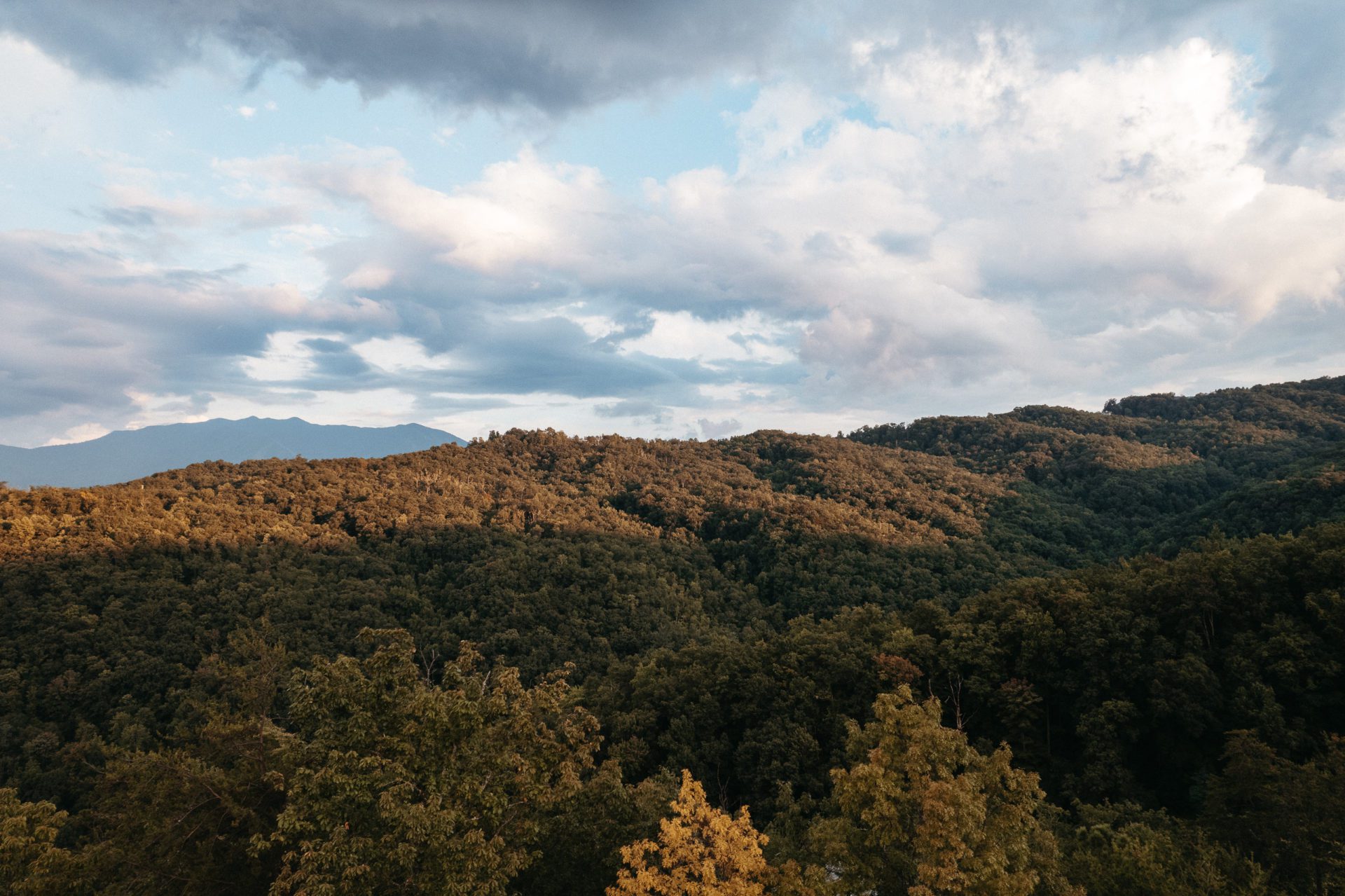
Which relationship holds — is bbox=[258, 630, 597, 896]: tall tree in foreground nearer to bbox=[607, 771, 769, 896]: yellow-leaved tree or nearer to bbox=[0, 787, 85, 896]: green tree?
bbox=[607, 771, 769, 896]: yellow-leaved tree

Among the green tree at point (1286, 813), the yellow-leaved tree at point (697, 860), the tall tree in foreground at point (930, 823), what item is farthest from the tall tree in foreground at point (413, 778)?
the green tree at point (1286, 813)

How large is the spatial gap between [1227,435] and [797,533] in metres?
128

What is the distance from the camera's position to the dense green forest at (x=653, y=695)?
51.9ft

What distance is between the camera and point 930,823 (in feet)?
46.1

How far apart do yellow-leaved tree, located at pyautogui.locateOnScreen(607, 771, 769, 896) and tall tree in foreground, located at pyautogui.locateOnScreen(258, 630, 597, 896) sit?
2768 mm

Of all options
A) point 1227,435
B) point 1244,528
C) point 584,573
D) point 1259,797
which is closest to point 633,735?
point 1259,797

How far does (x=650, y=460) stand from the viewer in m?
165

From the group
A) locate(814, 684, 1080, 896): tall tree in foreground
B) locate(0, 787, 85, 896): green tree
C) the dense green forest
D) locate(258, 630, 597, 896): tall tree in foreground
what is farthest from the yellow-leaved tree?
locate(0, 787, 85, 896): green tree

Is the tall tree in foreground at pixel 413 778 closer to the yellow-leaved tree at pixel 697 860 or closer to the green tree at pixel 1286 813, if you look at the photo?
the yellow-leaved tree at pixel 697 860

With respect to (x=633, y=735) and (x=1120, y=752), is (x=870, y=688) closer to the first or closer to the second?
(x=1120, y=752)

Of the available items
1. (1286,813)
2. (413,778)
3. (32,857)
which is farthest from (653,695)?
(1286,813)

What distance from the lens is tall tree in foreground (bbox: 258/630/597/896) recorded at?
44.4 ft

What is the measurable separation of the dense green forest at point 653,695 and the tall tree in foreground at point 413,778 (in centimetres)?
10

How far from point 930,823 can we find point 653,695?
37.3 m
